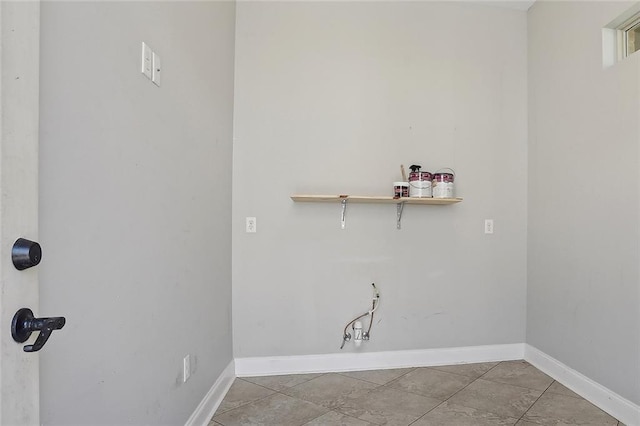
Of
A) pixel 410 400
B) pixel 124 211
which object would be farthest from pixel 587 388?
pixel 124 211

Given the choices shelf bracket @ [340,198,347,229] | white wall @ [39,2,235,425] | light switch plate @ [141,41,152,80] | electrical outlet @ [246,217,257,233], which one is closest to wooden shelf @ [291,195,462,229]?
shelf bracket @ [340,198,347,229]

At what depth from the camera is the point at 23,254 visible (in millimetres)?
557

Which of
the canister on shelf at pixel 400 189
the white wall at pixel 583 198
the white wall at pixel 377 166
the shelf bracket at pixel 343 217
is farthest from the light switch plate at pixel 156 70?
the white wall at pixel 583 198

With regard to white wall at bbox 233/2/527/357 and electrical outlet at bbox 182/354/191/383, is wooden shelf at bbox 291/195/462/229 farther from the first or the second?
electrical outlet at bbox 182/354/191/383

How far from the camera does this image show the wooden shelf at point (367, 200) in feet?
7.27

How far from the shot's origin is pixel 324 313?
2402 millimetres

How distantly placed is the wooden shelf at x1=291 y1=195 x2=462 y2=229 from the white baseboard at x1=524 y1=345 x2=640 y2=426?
1.35 metres

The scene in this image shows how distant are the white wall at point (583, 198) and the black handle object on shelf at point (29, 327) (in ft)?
8.29

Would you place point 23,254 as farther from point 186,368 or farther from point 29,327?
point 186,368

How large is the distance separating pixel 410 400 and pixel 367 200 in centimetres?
131

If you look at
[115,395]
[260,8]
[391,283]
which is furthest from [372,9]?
[115,395]

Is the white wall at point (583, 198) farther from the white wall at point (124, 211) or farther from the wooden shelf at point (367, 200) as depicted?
the white wall at point (124, 211)

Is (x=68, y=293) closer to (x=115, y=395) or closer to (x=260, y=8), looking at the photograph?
(x=115, y=395)

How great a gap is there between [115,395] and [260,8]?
2.50 m
